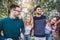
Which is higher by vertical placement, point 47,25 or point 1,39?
point 47,25

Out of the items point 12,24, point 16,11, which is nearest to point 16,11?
point 16,11

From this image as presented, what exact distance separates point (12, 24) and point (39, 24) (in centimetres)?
36

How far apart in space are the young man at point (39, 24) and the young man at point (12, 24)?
0.19 meters

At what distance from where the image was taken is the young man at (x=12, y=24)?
192 cm

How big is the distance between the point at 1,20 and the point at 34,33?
0.46 metres

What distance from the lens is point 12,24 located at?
6.45ft

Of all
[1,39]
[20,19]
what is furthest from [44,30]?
[1,39]

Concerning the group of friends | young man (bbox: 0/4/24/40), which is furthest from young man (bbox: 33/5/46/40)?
young man (bbox: 0/4/24/40)

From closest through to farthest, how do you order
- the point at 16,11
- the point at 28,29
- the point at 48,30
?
the point at 16,11, the point at 28,29, the point at 48,30

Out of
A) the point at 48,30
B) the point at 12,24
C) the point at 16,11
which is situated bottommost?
the point at 48,30

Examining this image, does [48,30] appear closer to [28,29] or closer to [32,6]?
[28,29]

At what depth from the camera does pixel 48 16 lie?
80.7 inches

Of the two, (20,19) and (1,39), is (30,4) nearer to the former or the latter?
(20,19)

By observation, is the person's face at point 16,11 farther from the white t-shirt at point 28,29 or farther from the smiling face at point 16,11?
the white t-shirt at point 28,29
